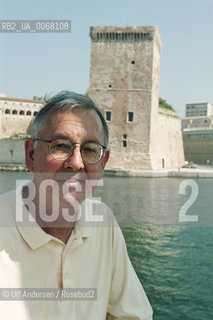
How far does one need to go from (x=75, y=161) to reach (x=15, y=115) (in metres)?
29.0

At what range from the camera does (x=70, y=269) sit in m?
0.78

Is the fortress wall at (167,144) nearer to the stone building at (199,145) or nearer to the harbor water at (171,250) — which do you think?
the stone building at (199,145)

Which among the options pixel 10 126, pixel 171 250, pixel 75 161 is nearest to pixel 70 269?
pixel 75 161

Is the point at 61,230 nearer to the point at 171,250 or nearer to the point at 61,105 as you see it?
the point at 61,105

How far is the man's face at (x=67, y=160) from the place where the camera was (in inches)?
30.0

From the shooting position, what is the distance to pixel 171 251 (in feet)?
15.3

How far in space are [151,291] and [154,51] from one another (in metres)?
15.2

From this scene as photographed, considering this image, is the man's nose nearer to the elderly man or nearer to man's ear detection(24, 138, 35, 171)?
the elderly man

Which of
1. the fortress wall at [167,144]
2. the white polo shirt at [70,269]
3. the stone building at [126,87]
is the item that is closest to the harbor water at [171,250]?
the white polo shirt at [70,269]

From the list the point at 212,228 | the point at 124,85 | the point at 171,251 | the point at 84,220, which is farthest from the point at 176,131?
the point at 84,220

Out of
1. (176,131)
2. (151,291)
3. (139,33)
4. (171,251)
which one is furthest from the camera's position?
(176,131)

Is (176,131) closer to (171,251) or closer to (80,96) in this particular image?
(171,251)

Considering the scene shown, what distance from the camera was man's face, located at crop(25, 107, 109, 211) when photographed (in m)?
0.76

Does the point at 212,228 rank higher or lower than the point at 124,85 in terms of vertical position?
lower
